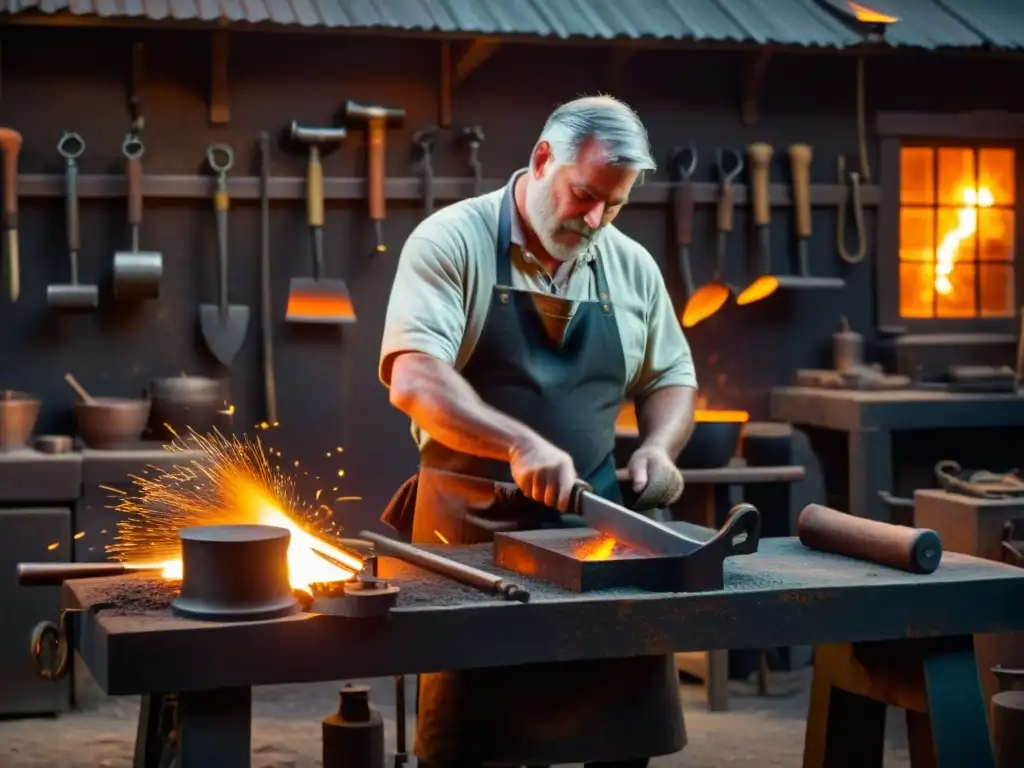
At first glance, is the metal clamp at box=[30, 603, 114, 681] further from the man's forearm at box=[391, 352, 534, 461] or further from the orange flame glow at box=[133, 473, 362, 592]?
the man's forearm at box=[391, 352, 534, 461]

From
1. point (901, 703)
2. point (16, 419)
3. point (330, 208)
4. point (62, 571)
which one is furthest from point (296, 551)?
point (330, 208)

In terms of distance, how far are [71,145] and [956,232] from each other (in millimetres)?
4191

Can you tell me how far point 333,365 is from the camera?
706 centimetres

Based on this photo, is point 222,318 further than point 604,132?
Yes

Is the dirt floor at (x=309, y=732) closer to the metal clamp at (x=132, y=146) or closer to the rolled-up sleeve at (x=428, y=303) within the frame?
the metal clamp at (x=132, y=146)

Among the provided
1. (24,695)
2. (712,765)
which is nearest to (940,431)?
(712,765)

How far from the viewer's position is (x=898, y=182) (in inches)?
300

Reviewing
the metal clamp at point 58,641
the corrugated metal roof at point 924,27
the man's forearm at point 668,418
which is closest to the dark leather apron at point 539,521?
the man's forearm at point 668,418

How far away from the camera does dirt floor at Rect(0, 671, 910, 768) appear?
19.0 ft

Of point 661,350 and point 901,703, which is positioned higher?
point 661,350

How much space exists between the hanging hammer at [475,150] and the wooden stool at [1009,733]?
355cm

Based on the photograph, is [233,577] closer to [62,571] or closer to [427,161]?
[62,571]

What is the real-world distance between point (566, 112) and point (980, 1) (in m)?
4.74

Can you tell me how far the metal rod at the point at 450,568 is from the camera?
305cm
